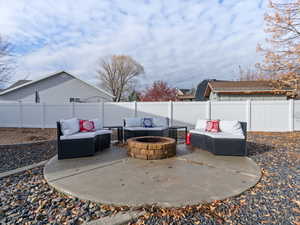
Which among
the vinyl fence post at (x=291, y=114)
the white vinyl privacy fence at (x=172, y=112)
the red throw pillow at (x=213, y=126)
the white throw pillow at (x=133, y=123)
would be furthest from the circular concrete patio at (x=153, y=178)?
the vinyl fence post at (x=291, y=114)

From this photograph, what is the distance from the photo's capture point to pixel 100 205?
6.98ft

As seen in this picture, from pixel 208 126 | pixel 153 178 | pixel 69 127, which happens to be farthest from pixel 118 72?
pixel 153 178

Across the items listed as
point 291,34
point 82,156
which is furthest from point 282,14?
point 82,156

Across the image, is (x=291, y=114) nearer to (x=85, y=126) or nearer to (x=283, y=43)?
(x=283, y=43)

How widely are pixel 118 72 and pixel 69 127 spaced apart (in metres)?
23.2

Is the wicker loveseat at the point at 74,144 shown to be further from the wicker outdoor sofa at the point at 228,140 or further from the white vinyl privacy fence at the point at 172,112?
the white vinyl privacy fence at the point at 172,112

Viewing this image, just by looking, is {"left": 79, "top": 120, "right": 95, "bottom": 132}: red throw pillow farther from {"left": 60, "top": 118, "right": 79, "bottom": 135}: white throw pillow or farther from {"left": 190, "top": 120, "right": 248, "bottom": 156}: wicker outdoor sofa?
{"left": 190, "top": 120, "right": 248, "bottom": 156}: wicker outdoor sofa

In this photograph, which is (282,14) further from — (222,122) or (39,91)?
(39,91)

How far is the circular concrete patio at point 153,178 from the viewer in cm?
229

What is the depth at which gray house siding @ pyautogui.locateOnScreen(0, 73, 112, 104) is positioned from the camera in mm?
13188

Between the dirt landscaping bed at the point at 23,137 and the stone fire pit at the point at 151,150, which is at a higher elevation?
the stone fire pit at the point at 151,150

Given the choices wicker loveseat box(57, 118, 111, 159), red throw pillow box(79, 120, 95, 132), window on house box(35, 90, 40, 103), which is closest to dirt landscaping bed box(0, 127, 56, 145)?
red throw pillow box(79, 120, 95, 132)

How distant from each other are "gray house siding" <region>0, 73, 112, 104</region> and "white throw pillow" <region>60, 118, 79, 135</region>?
1017 centimetres

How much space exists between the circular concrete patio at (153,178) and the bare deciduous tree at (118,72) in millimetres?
22992
